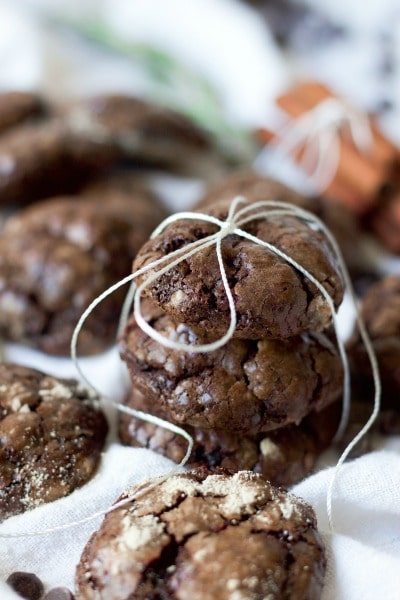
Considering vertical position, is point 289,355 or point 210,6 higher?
point 210,6

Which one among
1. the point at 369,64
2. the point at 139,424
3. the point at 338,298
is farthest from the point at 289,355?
the point at 369,64

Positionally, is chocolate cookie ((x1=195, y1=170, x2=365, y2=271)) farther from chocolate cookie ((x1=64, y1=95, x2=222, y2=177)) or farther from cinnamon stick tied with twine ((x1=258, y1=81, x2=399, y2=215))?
chocolate cookie ((x1=64, y1=95, x2=222, y2=177))

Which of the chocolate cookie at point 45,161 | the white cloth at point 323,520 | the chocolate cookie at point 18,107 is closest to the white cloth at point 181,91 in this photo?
the white cloth at point 323,520

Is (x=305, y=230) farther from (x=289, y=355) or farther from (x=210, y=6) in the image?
(x=210, y=6)

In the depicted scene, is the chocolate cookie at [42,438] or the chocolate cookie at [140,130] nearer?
the chocolate cookie at [42,438]

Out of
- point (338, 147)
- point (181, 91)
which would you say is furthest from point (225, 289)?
point (181, 91)

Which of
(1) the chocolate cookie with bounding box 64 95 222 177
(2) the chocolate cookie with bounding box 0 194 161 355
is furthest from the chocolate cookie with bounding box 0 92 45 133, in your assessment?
(2) the chocolate cookie with bounding box 0 194 161 355

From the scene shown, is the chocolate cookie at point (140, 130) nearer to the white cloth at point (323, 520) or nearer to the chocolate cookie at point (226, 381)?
the chocolate cookie at point (226, 381)
